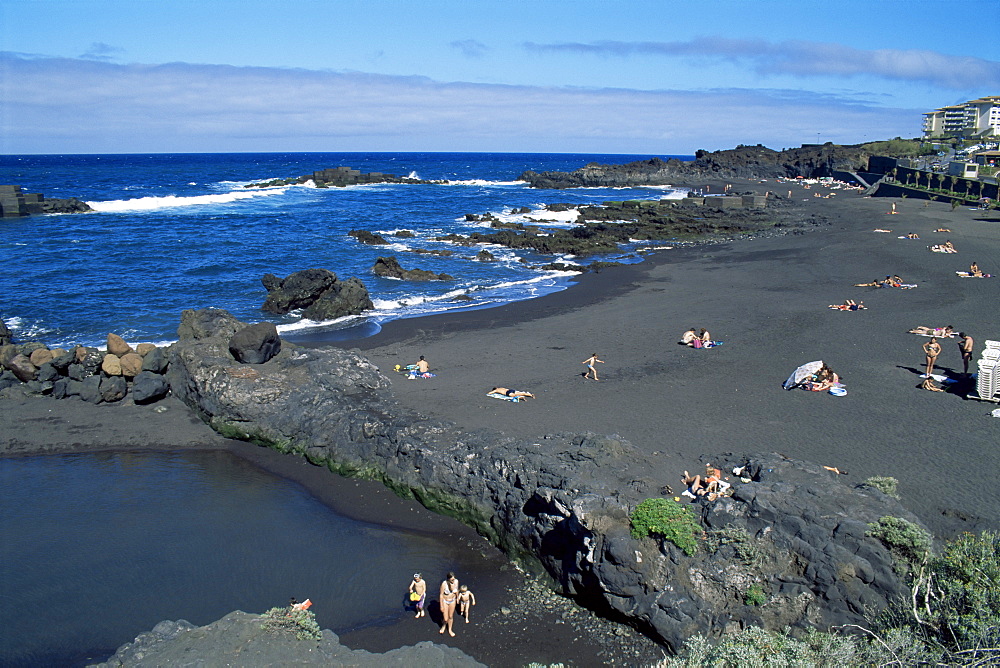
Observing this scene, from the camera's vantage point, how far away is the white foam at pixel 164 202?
6712 cm

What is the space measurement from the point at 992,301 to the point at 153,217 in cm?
5835

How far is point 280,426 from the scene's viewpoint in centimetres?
1547

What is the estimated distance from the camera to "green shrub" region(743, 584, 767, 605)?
9.18m

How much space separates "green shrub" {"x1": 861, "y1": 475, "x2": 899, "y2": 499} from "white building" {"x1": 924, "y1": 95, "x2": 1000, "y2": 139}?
110925 mm

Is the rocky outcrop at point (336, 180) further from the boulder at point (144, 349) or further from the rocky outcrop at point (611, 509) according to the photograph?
the rocky outcrop at point (611, 509)

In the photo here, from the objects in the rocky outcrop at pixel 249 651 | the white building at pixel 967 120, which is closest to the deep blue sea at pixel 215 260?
the rocky outcrop at pixel 249 651

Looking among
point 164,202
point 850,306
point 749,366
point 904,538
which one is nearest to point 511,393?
point 749,366

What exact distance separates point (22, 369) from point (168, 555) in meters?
10.4

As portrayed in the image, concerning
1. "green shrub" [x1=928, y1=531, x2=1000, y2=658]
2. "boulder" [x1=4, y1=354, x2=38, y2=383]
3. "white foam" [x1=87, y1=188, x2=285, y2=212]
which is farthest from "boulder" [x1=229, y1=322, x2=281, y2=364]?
"white foam" [x1=87, y1=188, x2=285, y2=212]

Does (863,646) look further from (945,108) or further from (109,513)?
(945,108)

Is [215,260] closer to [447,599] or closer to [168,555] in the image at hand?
[168,555]

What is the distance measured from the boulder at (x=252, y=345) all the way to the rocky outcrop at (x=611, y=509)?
980 mm

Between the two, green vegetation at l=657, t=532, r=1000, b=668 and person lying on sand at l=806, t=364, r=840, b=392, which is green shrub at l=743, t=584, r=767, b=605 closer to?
green vegetation at l=657, t=532, r=1000, b=668

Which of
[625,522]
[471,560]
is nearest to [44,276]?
[471,560]
